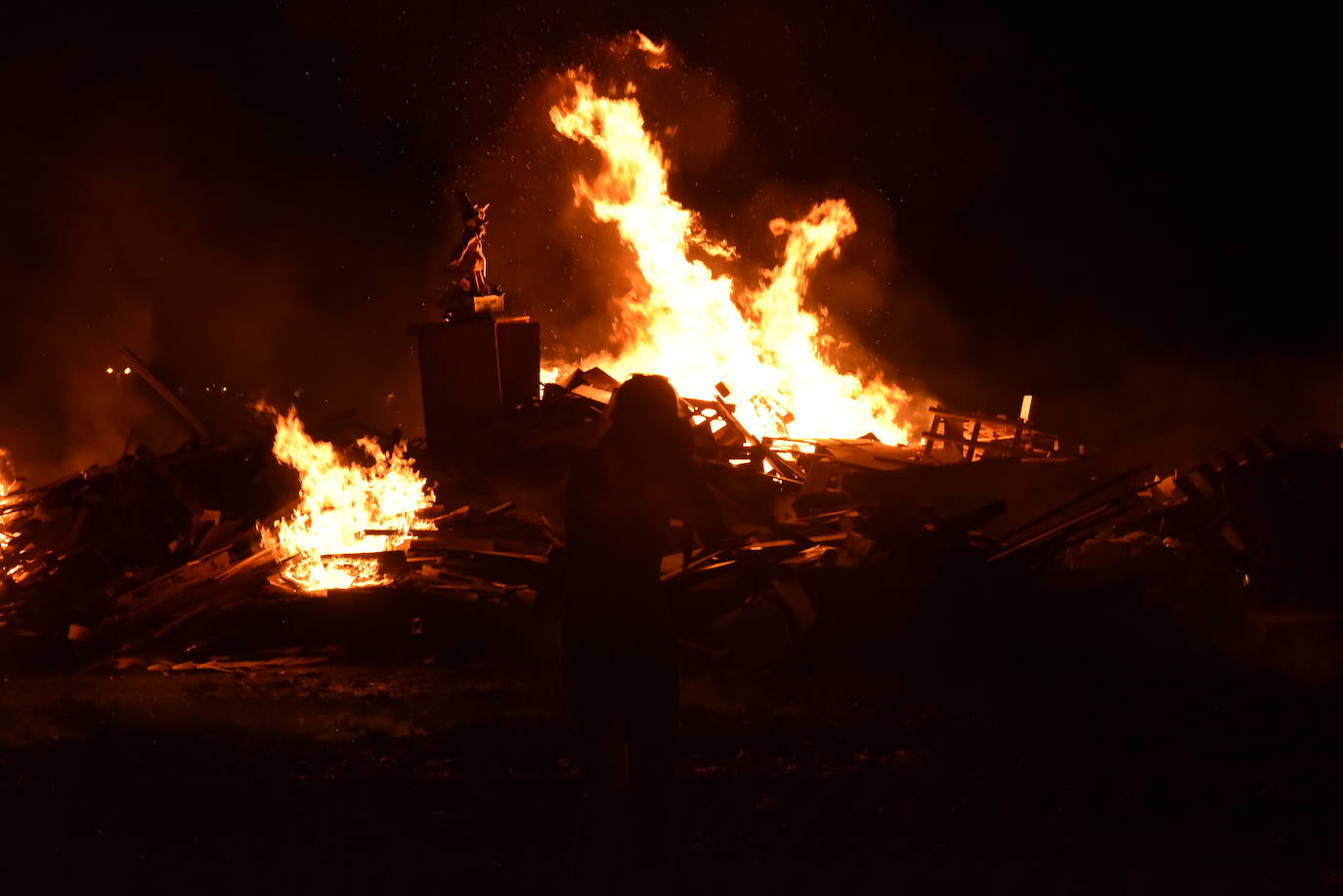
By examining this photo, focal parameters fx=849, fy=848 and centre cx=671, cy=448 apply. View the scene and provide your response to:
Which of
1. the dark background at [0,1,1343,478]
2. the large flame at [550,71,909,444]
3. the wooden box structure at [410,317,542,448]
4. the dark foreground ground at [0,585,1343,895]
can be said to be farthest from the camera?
the dark background at [0,1,1343,478]

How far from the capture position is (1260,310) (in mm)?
13242

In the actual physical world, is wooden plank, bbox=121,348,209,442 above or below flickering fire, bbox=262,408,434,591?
above

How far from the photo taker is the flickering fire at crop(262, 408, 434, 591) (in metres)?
7.56

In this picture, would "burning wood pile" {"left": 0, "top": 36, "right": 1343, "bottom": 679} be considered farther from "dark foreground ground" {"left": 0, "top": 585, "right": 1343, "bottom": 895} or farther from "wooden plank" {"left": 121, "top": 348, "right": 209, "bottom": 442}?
"dark foreground ground" {"left": 0, "top": 585, "right": 1343, "bottom": 895}

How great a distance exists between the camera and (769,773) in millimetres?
4820

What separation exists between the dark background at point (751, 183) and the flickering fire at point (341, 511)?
213 inches

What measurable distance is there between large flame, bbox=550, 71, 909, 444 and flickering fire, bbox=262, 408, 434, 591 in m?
4.05

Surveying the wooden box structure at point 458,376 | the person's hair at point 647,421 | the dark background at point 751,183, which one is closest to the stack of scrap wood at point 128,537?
the wooden box structure at point 458,376

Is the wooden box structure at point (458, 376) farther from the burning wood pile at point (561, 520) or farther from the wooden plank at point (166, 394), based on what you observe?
the wooden plank at point (166, 394)

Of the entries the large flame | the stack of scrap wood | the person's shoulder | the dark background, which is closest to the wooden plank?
the dark background

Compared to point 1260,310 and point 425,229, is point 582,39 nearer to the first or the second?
point 425,229

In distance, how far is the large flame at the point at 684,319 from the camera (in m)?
12.5

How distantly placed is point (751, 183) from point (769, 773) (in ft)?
39.2

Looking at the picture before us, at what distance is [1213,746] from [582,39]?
12.7m
